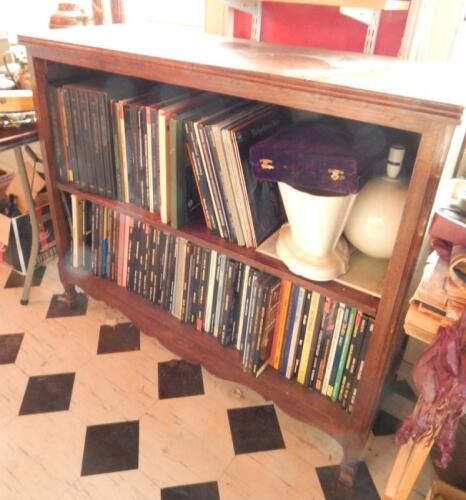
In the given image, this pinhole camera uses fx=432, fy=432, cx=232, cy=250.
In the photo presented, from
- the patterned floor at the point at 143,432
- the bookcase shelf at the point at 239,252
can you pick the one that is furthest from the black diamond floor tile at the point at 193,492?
the bookcase shelf at the point at 239,252

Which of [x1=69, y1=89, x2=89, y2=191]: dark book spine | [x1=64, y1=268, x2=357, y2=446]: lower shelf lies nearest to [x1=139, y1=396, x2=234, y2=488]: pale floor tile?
[x1=64, y1=268, x2=357, y2=446]: lower shelf

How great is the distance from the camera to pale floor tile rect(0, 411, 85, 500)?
101 centimetres

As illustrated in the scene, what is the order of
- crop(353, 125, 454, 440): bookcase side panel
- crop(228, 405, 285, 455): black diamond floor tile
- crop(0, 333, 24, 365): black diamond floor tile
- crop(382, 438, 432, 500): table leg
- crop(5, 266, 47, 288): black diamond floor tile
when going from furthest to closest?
crop(5, 266, 47, 288): black diamond floor tile
crop(0, 333, 24, 365): black diamond floor tile
crop(228, 405, 285, 455): black diamond floor tile
crop(382, 438, 432, 500): table leg
crop(353, 125, 454, 440): bookcase side panel

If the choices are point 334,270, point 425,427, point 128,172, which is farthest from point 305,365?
point 128,172

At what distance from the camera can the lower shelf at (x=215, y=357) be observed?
3.41 ft

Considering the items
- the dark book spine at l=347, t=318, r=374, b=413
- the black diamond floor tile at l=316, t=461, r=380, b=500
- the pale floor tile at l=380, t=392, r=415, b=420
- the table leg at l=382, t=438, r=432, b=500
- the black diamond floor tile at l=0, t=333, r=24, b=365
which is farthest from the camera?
the black diamond floor tile at l=0, t=333, r=24, b=365

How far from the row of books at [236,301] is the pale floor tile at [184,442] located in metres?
0.20

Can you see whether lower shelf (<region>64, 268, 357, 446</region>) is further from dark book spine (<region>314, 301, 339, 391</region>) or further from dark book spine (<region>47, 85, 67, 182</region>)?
dark book spine (<region>47, 85, 67, 182</region>)

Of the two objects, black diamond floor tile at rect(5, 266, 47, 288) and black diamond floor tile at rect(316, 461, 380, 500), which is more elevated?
black diamond floor tile at rect(5, 266, 47, 288)

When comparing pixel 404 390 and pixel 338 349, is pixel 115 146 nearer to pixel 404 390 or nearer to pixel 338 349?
pixel 338 349

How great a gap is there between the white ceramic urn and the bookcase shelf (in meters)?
0.11

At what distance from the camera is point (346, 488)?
3.44 feet

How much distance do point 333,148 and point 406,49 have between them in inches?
16.1

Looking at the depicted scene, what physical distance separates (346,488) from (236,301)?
0.52 m
